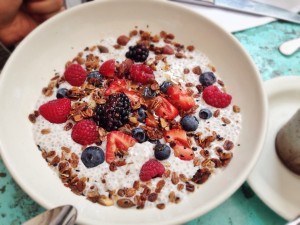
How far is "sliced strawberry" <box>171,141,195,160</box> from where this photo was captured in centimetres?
66

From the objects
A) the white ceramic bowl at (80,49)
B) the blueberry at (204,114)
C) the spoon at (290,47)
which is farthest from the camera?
the spoon at (290,47)

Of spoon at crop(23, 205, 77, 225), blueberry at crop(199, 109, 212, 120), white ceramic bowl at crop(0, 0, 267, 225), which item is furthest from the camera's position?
blueberry at crop(199, 109, 212, 120)

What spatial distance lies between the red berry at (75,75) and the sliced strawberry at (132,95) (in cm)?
9

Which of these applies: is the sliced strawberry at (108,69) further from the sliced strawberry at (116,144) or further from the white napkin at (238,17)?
the white napkin at (238,17)

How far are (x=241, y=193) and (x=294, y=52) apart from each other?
0.36 meters

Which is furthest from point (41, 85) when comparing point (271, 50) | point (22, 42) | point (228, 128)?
point (271, 50)

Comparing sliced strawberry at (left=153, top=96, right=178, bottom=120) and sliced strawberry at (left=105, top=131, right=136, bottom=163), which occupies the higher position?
sliced strawberry at (left=153, top=96, right=178, bottom=120)

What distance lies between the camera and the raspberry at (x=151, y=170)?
632mm

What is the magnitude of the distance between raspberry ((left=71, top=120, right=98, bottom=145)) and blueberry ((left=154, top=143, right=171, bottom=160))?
0.10m

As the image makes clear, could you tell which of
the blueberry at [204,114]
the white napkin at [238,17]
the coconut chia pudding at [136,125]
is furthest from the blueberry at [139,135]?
the white napkin at [238,17]

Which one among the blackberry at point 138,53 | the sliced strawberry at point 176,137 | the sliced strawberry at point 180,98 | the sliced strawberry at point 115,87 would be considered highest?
the blackberry at point 138,53

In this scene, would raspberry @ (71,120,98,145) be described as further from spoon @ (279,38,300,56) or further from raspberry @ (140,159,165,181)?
spoon @ (279,38,300,56)

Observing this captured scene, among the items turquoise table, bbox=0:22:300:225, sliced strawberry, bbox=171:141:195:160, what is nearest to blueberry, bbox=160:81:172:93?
sliced strawberry, bbox=171:141:195:160

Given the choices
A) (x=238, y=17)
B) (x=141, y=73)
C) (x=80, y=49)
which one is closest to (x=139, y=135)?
(x=141, y=73)
